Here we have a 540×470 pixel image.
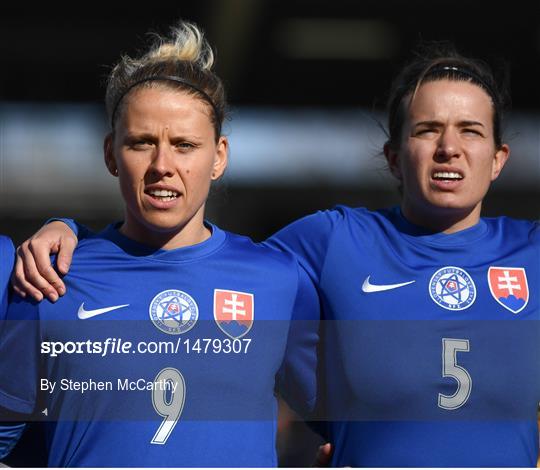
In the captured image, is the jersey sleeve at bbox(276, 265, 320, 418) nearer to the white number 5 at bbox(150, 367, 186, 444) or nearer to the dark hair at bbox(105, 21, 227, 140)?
the white number 5 at bbox(150, 367, 186, 444)

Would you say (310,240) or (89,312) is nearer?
(89,312)

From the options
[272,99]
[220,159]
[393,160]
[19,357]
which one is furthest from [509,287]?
[272,99]

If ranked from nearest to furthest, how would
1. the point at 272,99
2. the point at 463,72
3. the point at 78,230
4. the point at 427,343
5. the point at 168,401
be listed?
the point at 168,401
the point at 427,343
the point at 78,230
the point at 463,72
the point at 272,99

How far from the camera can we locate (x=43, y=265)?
281cm

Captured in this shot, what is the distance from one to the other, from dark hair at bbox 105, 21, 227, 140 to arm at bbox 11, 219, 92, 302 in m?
0.39

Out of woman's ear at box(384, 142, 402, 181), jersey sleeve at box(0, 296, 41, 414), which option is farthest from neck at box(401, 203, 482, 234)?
jersey sleeve at box(0, 296, 41, 414)

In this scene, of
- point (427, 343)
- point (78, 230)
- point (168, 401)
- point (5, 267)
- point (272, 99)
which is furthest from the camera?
point (272, 99)

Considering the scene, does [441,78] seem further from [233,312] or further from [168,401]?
[168,401]

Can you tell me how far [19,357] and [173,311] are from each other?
45 cm

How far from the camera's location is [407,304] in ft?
9.92

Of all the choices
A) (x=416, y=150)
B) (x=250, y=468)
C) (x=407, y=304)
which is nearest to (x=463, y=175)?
(x=416, y=150)

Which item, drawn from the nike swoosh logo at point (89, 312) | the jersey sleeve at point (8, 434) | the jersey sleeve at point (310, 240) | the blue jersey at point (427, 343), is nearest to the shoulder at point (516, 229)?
the blue jersey at point (427, 343)

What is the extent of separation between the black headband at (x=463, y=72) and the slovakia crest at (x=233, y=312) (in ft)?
3.15

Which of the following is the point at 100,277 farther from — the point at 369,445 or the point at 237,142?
the point at 237,142
